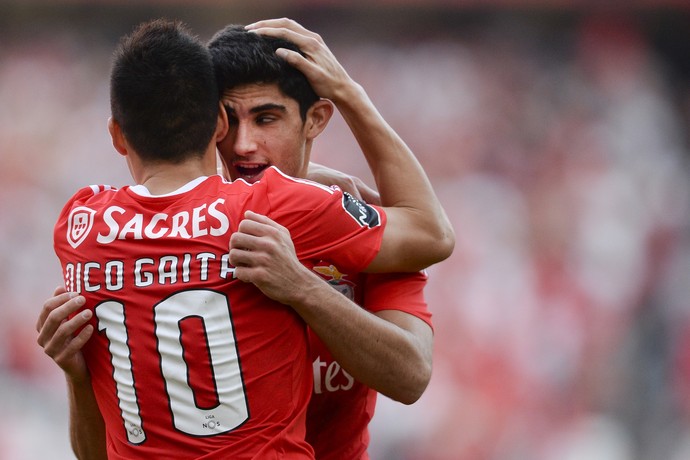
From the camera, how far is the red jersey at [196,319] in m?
2.57

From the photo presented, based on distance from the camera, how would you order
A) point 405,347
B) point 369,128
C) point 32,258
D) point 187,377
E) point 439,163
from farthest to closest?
point 439,163
point 32,258
point 369,128
point 405,347
point 187,377

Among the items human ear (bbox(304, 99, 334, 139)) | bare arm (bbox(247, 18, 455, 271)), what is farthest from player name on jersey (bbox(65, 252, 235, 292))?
human ear (bbox(304, 99, 334, 139))

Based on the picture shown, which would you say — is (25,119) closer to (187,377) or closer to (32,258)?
(32,258)

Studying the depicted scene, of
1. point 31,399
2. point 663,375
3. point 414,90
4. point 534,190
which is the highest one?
point 414,90

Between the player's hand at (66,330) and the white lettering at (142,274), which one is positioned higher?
the white lettering at (142,274)

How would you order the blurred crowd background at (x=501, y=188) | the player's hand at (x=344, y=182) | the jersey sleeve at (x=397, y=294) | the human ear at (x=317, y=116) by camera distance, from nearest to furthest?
the jersey sleeve at (x=397, y=294) → the human ear at (x=317, y=116) → the player's hand at (x=344, y=182) → the blurred crowd background at (x=501, y=188)

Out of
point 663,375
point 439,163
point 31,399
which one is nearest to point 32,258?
point 31,399

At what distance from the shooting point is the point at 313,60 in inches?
129

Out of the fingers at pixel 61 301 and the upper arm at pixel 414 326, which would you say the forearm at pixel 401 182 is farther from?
the fingers at pixel 61 301

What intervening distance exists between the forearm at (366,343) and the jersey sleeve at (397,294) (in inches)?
5.6

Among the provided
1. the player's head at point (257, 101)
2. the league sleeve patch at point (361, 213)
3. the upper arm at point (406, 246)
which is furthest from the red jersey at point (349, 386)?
the player's head at point (257, 101)

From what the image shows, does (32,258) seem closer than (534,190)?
Yes

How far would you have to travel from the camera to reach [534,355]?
345 inches

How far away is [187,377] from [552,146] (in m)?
7.79
